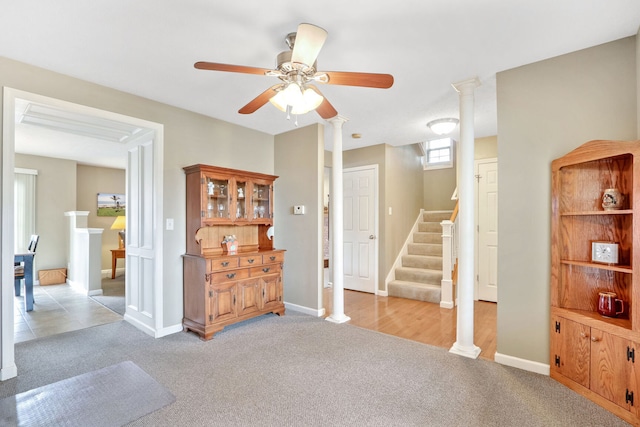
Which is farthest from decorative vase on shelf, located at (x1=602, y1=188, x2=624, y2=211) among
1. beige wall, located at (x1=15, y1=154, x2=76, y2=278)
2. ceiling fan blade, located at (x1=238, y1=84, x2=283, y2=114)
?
beige wall, located at (x1=15, y1=154, x2=76, y2=278)

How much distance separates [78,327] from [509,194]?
182 inches

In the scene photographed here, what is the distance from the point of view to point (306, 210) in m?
4.08

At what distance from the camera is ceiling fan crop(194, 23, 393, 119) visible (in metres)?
1.67

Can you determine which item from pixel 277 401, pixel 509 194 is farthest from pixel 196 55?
pixel 509 194

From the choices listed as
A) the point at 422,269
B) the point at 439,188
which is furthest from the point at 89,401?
the point at 439,188

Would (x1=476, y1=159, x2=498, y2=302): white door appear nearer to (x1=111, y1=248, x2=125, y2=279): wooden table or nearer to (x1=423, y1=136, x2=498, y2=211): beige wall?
(x1=423, y1=136, x2=498, y2=211): beige wall

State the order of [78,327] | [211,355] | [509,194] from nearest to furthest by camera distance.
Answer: [509,194] → [211,355] → [78,327]

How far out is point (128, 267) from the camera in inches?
148

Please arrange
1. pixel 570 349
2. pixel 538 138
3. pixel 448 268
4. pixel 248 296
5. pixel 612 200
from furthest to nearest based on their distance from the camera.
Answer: pixel 448 268, pixel 248 296, pixel 538 138, pixel 570 349, pixel 612 200

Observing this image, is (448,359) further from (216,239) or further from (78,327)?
(78,327)

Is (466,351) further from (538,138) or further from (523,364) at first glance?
(538,138)

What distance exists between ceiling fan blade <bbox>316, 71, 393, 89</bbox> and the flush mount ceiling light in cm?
216

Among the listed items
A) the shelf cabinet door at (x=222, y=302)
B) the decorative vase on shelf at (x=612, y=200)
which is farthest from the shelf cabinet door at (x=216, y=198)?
the decorative vase on shelf at (x=612, y=200)

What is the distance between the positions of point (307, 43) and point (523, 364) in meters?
2.87
